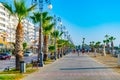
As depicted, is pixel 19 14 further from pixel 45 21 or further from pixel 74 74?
pixel 45 21

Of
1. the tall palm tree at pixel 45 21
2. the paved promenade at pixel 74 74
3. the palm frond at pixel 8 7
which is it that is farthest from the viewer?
the tall palm tree at pixel 45 21

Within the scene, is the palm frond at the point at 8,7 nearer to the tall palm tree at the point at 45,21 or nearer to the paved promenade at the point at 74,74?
the paved promenade at the point at 74,74

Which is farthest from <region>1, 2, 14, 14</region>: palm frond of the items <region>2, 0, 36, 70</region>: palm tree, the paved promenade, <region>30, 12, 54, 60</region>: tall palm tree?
<region>30, 12, 54, 60</region>: tall palm tree

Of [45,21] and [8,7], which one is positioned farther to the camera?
[45,21]

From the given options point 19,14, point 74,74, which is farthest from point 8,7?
point 74,74

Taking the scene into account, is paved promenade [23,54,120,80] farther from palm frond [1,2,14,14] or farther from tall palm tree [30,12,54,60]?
tall palm tree [30,12,54,60]

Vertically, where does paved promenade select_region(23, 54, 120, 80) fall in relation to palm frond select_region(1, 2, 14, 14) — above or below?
below

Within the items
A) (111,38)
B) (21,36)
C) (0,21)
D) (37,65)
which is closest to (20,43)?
(21,36)

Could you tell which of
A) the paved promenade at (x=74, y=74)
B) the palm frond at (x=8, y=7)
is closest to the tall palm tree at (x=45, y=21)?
the paved promenade at (x=74, y=74)

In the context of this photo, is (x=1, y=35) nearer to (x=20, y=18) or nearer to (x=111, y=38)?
(x=111, y=38)

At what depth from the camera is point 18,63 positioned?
31.8 metres

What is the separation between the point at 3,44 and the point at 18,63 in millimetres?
92430

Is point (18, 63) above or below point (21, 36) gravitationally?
→ below

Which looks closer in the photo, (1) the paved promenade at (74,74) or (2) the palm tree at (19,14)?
(1) the paved promenade at (74,74)
